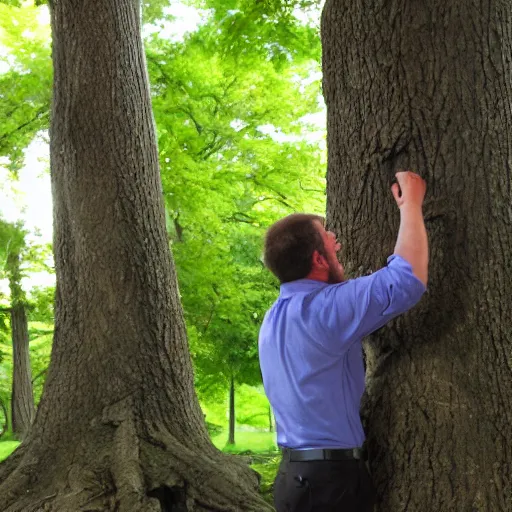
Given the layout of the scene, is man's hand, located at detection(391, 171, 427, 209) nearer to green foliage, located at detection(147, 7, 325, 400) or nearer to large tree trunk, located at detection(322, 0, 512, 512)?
large tree trunk, located at detection(322, 0, 512, 512)

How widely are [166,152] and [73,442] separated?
769cm

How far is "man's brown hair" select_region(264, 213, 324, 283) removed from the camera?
267 cm

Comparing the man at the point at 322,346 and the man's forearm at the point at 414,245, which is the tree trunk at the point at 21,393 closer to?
the man at the point at 322,346

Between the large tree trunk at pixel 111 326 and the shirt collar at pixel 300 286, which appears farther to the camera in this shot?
the large tree trunk at pixel 111 326

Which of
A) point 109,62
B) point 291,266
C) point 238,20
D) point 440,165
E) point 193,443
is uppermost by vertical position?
point 238,20

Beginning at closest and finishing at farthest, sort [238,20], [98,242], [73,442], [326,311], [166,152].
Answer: [326,311] < [73,442] < [98,242] < [238,20] < [166,152]

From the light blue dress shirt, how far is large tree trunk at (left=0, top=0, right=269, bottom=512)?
2.63m

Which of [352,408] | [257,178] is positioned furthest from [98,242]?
[257,178]

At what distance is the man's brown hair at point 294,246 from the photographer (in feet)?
8.77

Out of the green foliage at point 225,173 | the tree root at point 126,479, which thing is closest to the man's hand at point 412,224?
the tree root at point 126,479

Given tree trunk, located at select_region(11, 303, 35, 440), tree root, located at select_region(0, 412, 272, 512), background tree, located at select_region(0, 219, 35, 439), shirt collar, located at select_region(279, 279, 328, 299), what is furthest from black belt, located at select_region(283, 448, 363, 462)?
tree trunk, located at select_region(11, 303, 35, 440)

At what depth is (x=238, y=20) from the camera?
24.0 feet

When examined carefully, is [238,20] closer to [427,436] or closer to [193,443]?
[193,443]

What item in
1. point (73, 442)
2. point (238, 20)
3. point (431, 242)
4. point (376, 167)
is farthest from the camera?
point (238, 20)
